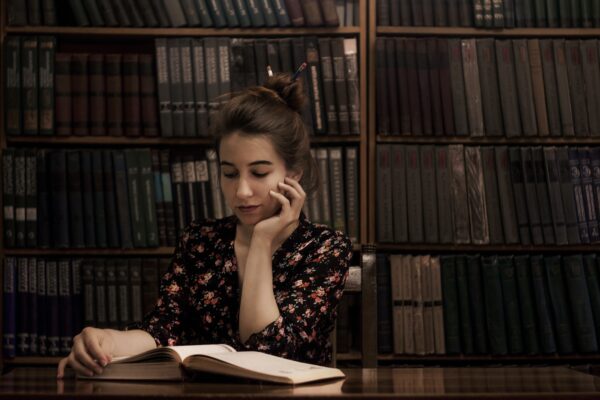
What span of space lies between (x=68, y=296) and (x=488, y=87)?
148 cm

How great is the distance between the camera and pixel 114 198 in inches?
105

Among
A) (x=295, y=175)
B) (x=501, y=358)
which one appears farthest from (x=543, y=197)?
(x=295, y=175)

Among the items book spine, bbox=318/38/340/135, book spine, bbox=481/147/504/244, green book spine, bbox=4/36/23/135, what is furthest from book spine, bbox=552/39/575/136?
green book spine, bbox=4/36/23/135

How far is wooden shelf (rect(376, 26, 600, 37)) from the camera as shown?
266 centimetres

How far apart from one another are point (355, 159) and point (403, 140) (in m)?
0.17

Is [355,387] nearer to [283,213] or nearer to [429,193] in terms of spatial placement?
[283,213]

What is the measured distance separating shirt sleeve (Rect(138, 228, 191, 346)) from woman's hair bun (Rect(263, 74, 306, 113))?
1.22ft

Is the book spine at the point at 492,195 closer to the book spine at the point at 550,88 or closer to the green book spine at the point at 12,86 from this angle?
the book spine at the point at 550,88

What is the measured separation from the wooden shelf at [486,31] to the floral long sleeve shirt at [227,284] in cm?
101

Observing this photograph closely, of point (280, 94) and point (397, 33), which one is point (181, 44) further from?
point (280, 94)

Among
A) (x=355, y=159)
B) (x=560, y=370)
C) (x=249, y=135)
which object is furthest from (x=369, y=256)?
(x=355, y=159)

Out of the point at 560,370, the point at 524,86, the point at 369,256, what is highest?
the point at 524,86

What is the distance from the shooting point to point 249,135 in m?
1.71

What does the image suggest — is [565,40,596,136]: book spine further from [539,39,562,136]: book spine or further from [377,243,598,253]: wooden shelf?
[377,243,598,253]: wooden shelf
